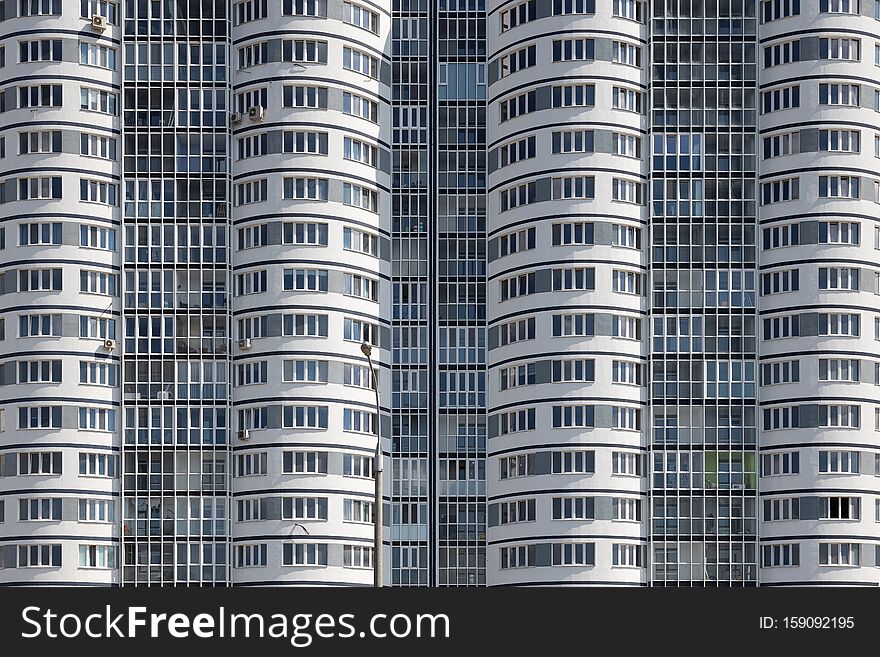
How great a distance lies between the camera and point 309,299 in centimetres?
13675

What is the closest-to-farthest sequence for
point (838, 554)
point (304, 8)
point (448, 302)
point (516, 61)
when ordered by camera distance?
1. point (838, 554)
2. point (304, 8)
3. point (516, 61)
4. point (448, 302)

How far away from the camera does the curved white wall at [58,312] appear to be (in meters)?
136

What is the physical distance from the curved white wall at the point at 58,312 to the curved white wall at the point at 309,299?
28.7 feet

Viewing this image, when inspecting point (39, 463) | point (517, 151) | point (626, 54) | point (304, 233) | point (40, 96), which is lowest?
point (39, 463)

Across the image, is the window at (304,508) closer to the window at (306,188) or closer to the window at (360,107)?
the window at (306,188)

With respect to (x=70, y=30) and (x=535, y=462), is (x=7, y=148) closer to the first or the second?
(x=70, y=30)

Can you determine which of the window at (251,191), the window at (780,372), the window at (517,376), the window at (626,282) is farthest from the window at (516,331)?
the window at (251,191)

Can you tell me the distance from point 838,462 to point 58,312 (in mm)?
51644

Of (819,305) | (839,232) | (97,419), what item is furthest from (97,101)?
(839,232)

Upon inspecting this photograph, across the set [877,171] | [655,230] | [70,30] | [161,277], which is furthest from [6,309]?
[877,171]

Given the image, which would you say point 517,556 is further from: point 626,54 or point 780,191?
point 626,54

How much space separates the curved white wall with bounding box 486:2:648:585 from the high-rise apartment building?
204mm

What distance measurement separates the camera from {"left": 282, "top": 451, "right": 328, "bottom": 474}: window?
13562 cm

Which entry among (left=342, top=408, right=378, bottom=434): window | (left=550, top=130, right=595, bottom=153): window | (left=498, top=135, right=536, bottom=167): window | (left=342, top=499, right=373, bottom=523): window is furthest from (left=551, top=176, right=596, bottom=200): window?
(left=342, top=499, right=373, bottom=523): window
